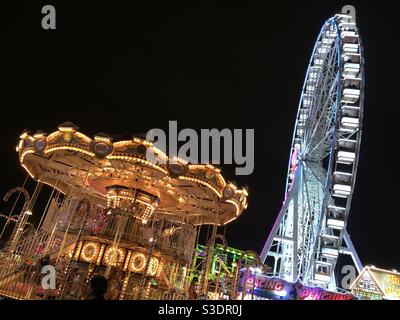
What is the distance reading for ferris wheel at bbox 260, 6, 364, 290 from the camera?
21438mm

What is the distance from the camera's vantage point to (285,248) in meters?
28.4

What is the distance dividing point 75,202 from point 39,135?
3469 millimetres

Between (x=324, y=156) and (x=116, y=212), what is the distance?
17.0 meters

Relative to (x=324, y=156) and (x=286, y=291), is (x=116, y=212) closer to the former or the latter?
(x=286, y=291)

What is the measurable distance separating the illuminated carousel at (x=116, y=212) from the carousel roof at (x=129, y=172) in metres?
0.04

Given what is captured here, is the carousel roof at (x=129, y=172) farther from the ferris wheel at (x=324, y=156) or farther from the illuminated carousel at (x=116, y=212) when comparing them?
the ferris wheel at (x=324, y=156)

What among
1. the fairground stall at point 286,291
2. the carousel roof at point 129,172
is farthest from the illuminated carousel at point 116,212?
the fairground stall at point 286,291

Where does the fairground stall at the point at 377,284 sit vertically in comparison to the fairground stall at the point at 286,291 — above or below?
above

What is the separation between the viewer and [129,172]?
14672 millimetres

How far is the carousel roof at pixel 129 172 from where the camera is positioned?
13.0 meters

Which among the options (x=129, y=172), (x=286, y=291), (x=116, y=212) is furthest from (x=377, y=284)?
(x=129, y=172)

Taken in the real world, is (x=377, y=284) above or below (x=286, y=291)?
above

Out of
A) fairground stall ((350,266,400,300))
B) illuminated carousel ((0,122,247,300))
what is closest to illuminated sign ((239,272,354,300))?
fairground stall ((350,266,400,300))
